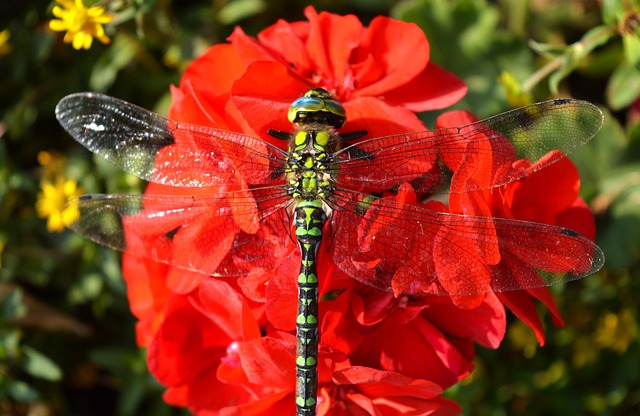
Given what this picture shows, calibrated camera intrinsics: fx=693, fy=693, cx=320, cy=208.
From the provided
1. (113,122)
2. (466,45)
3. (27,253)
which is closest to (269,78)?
(113,122)

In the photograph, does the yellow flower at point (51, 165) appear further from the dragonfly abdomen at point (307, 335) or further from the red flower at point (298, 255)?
the dragonfly abdomen at point (307, 335)

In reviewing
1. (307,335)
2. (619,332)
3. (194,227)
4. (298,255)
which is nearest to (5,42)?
(194,227)

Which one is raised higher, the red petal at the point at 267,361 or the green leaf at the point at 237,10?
the green leaf at the point at 237,10

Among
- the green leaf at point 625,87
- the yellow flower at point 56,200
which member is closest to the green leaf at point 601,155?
the green leaf at point 625,87

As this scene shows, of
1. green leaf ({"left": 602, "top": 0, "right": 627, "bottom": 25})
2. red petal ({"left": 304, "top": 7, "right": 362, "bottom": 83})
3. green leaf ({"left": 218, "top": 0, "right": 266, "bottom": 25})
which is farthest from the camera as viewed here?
green leaf ({"left": 218, "top": 0, "right": 266, "bottom": 25})

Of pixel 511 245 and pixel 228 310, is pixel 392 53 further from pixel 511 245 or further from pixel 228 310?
pixel 228 310

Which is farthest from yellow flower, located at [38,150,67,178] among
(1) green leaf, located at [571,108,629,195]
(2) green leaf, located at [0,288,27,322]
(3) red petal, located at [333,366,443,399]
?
(1) green leaf, located at [571,108,629,195]

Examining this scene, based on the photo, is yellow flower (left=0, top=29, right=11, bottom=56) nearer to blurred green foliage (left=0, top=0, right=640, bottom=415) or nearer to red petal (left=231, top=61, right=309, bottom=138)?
blurred green foliage (left=0, top=0, right=640, bottom=415)
